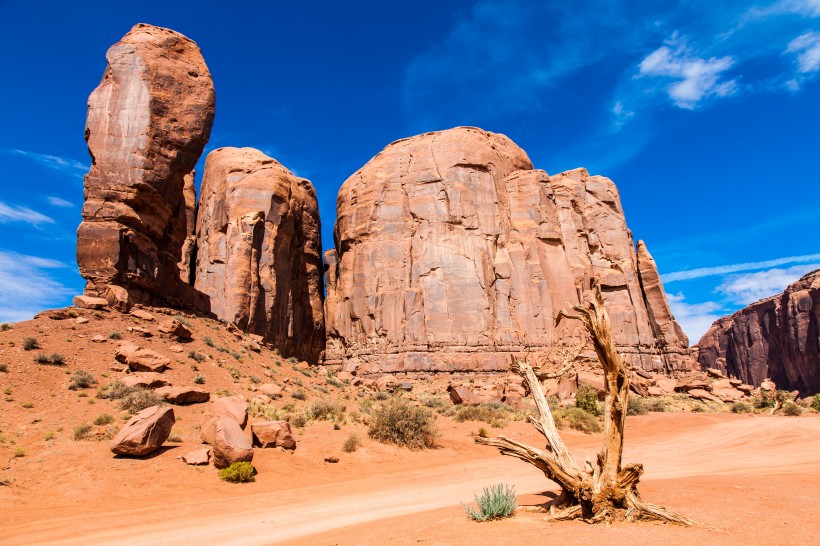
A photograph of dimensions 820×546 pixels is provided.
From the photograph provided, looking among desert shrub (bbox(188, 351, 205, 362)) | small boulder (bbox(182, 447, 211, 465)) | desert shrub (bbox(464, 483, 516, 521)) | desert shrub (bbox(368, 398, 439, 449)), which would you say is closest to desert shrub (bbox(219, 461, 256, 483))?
small boulder (bbox(182, 447, 211, 465))

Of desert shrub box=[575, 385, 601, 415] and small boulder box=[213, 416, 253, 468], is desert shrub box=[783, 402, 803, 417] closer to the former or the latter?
desert shrub box=[575, 385, 601, 415]

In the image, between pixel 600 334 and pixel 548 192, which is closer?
pixel 600 334

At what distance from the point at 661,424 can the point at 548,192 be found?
3340cm

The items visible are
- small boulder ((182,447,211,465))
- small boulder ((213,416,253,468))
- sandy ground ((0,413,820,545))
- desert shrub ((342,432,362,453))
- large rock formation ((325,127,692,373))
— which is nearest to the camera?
sandy ground ((0,413,820,545))

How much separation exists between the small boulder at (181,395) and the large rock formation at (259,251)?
21148 mm

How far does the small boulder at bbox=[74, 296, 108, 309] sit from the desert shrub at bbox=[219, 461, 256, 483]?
1551cm

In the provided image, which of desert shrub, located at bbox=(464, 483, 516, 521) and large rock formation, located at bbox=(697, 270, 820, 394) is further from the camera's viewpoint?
large rock formation, located at bbox=(697, 270, 820, 394)

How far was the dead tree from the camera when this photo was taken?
637 cm

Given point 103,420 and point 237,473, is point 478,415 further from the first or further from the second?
point 103,420

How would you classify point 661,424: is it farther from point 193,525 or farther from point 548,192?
point 548,192

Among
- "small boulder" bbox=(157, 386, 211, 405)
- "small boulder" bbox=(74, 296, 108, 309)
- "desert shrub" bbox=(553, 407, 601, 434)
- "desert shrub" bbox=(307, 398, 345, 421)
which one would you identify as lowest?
"desert shrub" bbox=(553, 407, 601, 434)

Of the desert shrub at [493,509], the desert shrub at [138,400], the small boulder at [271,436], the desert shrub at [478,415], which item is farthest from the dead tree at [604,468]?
the desert shrub at [478,415]

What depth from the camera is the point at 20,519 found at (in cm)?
818

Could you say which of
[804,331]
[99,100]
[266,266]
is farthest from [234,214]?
[804,331]
